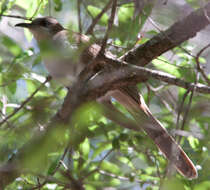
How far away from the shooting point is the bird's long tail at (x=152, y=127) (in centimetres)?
277

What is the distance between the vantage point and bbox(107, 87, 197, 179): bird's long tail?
9.08 feet

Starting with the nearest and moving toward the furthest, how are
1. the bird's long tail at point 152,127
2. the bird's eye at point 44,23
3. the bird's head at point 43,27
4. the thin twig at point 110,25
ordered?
1. the thin twig at point 110,25
2. the bird's long tail at point 152,127
3. the bird's head at point 43,27
4. the bird's eye at point 44,23

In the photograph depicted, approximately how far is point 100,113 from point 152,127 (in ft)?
1.77

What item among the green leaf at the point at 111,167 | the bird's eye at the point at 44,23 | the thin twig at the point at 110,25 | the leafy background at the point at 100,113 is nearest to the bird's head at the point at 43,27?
the bird's eye at the point at 44,23

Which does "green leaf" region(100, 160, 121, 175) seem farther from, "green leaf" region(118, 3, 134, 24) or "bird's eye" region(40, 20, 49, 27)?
"bird's eye" region(40, 20, 49, 27)

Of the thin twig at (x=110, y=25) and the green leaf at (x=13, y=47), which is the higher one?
the thin twig at (x=110, y=25)

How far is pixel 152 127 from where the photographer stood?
111 inches

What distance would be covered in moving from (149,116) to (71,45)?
1.78 metres

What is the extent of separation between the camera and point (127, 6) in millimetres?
2896

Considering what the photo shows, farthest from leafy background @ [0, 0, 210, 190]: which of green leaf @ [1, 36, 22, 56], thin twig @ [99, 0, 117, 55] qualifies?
thin twig @ [99, 0, 117, 55]

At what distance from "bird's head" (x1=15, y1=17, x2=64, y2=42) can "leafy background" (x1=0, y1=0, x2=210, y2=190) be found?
37cm

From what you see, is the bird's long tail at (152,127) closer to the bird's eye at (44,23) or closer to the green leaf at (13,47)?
the green leaf at (13,47)

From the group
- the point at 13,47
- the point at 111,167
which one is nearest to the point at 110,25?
the point at 13,47

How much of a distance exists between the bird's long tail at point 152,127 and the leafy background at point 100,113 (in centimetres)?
8
